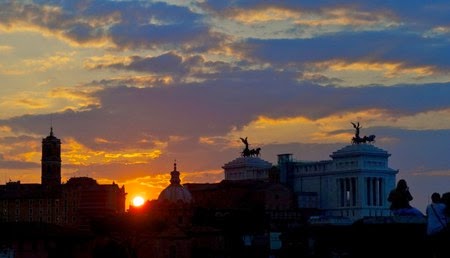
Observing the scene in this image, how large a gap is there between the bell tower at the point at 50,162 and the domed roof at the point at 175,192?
197 feet

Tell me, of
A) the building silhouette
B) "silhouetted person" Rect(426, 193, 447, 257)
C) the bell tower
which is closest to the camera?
"silhouetted person" Rect(426, 193, 447, 257)

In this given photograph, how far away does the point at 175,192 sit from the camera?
118 meters

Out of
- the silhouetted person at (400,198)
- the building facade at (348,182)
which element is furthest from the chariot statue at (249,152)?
the silhouetted person at (400,198)

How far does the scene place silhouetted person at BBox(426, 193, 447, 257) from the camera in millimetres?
14969

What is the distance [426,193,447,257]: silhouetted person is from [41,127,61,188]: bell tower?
16461 centimetres

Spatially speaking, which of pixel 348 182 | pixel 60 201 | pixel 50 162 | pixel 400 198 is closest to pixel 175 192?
pixel 348 182

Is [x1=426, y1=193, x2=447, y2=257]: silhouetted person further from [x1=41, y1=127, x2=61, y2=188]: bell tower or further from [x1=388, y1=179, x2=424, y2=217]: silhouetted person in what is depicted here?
[x1=41, y1=127, x2=61, y2=188]: bell tower

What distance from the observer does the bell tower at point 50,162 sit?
177750 mm

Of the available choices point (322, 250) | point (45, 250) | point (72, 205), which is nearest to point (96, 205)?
point (72, 205)

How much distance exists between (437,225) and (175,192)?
10346 cm

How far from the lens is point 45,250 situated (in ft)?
278

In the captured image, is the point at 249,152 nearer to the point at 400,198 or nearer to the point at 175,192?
the point at 175,192

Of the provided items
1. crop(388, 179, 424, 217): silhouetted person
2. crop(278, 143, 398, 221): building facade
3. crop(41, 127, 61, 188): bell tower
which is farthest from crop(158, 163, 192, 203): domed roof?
crop(388, 179, 424, 217): silhouetted person

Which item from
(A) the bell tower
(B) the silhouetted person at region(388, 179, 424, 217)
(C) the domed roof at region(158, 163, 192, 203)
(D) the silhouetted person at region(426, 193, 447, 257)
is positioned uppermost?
(A) the bell tower
